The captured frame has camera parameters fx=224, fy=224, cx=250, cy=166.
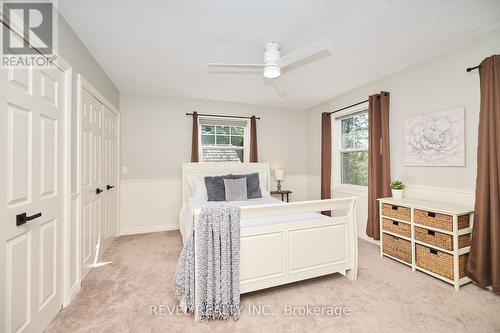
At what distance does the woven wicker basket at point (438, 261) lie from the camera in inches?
87.0

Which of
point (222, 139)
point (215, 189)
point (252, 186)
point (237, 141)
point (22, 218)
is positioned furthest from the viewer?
point (237, 141)

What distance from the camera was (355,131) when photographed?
3953 millimetres

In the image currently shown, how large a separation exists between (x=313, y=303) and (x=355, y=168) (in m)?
2.69

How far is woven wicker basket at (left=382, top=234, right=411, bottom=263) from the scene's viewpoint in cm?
261

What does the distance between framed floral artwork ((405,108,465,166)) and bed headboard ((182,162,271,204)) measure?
2378 millimetres

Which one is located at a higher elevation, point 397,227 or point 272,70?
point 272,70

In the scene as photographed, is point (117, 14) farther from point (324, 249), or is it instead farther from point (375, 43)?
point (324, 249)

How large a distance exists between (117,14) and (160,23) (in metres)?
0.34

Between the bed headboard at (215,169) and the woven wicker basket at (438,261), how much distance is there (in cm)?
245

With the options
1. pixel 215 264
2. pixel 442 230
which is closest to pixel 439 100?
pixel 442 230

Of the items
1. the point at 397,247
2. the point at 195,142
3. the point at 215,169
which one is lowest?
the point at 397,247

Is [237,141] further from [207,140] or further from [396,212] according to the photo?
[396,212]

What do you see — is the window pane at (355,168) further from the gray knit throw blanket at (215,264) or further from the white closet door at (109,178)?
the white closet door at (109,178)

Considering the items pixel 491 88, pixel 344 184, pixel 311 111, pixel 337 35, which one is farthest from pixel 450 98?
pixel 311 111
